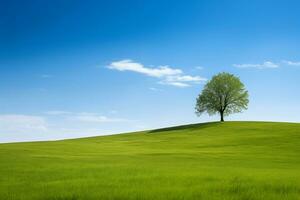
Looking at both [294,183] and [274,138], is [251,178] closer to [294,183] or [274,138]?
[294,183]

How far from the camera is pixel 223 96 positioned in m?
91.4

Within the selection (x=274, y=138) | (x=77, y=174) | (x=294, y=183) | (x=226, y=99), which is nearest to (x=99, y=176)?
(x=77, y=174)

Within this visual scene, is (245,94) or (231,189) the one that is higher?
(245,94)

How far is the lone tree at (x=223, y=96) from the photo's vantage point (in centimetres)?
9094

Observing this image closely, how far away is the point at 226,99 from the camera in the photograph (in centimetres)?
9150

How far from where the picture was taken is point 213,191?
14.8 metres

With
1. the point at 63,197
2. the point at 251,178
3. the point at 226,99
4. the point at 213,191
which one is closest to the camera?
the point at 63,197

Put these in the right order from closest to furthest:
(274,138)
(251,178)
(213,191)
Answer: (213,191) → (251,178) → (274,138)

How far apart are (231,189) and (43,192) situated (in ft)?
23.0

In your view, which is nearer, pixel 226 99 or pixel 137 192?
pixel 137 192

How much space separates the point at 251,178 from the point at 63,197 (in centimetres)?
905

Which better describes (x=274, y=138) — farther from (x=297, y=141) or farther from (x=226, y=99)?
(x=226, y=99)

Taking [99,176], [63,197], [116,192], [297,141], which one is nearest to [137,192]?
[116,192]

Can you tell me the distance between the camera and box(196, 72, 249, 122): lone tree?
90938 millimetres
